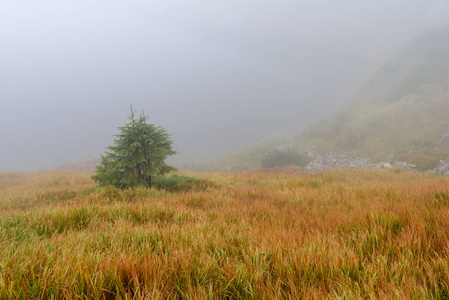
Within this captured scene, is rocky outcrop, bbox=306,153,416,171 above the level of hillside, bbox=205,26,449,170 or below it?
below

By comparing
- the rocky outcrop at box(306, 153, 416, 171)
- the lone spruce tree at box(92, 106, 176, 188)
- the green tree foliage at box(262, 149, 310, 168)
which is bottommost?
the rocky outcrop at box(306, 153, 416, 171)

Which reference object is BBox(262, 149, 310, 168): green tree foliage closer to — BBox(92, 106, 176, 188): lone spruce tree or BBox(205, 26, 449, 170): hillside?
BBox(205, 26, 449, 170): hillside

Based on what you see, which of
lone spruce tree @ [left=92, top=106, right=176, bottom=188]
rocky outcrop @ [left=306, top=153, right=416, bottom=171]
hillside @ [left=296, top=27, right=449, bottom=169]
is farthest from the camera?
hillside @ [left=296, top=27, right=449, bottom=169]

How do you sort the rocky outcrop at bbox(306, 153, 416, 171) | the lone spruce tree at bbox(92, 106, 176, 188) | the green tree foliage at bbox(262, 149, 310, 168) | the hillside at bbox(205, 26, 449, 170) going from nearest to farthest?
1. the lone spruce tree at bbox(92, 106, 176, 188)
2. the rocky outcrop at bbox(306, 153, 416, 171)
3. the green tree foliage at bbox(262, 149, 310, 168)
4. the hillside at bbox(205, 26, 449, 170)

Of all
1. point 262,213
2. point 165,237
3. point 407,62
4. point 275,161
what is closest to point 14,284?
point 165,237

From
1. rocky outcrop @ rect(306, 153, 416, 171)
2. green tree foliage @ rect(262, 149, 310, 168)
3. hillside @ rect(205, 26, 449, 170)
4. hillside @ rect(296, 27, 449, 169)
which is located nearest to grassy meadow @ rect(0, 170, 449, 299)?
rocky outcrop @ rect(306, 153, 416, 171)

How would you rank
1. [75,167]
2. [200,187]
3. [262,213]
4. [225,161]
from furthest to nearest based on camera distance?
[225,161] → [75,167] → [200,187] → [262,213]

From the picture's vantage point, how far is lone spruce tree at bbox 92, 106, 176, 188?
21.0 feet

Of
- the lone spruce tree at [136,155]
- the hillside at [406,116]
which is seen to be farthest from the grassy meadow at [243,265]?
the hillside at [406,116]

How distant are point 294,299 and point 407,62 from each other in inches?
3373

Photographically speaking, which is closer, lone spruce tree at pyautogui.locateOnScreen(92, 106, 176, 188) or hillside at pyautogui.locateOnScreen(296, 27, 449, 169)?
lone spruce tree at pyautogui.locateOnScreen(92, 106, 176, 188)

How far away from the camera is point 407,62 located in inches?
2405

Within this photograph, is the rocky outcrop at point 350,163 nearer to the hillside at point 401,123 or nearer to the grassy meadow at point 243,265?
the hillside at point 401,123

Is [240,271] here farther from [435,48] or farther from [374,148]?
[435,48]
